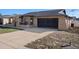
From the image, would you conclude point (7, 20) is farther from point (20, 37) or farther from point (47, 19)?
point (47, 19)

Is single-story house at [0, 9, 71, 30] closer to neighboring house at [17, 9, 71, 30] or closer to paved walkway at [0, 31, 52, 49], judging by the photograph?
neighboring house at [17, 9, 71, 30]

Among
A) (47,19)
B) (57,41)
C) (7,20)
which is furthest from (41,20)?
(7,20)

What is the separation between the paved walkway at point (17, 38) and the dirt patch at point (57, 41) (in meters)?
0.08

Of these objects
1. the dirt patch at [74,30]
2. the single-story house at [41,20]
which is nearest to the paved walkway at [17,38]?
the single-story house at [41,20]

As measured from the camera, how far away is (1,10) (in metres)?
2.71

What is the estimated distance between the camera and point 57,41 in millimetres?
2703

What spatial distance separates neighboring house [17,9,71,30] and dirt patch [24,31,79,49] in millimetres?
141

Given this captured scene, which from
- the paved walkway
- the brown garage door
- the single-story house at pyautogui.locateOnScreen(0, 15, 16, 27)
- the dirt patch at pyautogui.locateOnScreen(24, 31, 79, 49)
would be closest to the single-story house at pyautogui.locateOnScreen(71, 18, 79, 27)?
the dirt patch at pyautogui.locateOnScreen(24, 31, 79, 49)

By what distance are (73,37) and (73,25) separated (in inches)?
8.3

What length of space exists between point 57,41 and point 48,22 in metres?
0.38

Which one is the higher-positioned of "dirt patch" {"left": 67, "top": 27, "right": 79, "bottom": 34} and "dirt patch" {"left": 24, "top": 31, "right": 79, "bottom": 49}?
"dirt patch" {"left": 67, "top": 27, "right": 79, "bottom": 34}

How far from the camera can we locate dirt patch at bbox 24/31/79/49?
8.79ft

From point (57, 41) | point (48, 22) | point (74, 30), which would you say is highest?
point (48, 22)
